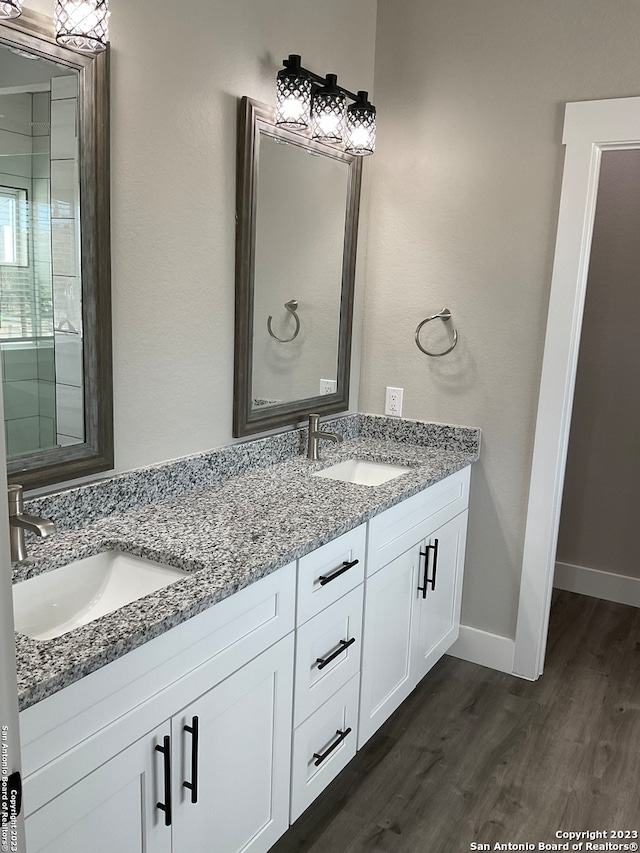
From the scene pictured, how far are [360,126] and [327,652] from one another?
1.73 m

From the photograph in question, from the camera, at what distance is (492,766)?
7.59 ft

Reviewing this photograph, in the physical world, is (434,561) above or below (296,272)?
below

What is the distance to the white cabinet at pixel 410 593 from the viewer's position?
7.07 ft

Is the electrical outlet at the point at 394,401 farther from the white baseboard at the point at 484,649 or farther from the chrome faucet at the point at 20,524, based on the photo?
the chrome faucet at the point at 20,524

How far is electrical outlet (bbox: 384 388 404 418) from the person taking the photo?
9.73 feet

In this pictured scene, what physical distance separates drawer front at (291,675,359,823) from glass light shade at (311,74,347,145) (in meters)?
1.71

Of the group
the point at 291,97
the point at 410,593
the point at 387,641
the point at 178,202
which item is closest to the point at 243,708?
the point at 387,641

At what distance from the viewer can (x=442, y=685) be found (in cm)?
279

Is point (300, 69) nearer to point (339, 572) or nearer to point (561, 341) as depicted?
point (561, 341)

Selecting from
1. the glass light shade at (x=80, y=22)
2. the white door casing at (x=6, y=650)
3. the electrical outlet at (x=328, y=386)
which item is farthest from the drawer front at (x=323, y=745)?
the glass light shade at (x=80, y=22)

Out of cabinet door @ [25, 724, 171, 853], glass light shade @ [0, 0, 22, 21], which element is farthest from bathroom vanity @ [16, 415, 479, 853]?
glass light shade @ [0, 0, 22, 21]

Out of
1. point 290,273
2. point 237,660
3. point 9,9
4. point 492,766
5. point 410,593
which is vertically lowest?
point 492,766

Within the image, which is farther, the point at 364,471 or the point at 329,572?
the point at 364,471

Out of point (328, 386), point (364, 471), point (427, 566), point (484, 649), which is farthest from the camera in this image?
point (484, 649)
